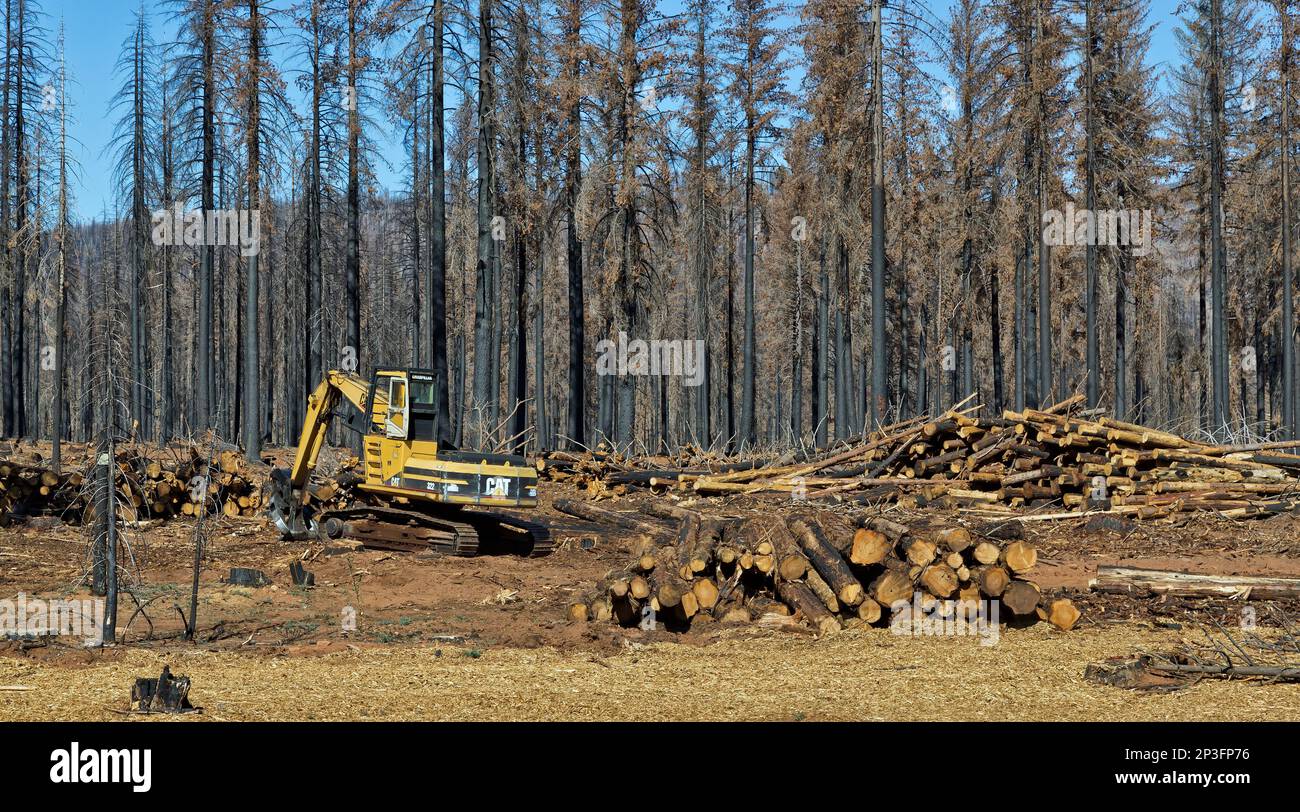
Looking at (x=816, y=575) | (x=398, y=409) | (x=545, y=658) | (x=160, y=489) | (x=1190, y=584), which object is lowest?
(x=545, y=658)

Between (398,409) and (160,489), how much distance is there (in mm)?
6192

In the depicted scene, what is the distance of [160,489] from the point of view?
19328mm

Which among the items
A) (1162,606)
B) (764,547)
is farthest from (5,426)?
(1162,606)

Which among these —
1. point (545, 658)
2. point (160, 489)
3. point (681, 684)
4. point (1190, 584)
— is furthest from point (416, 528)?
point (1190, 584)

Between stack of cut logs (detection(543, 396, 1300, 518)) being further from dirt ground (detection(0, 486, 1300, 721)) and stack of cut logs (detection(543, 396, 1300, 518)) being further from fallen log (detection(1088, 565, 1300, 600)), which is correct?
fallen log (detection(1088, 565, 1300, 600))

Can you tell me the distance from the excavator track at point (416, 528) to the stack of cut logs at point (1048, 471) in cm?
526

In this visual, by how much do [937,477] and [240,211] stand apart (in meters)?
18.7

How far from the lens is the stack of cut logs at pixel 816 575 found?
10.6m

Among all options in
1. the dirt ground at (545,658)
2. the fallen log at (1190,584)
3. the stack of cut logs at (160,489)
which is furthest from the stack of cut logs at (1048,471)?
the stack of cut logs at (160,489)

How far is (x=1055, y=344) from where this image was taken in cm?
4472

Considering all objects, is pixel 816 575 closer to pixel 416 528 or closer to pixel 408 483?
pixel 408 483

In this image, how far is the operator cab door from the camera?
1600cm

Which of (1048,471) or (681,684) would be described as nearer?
(681,684)

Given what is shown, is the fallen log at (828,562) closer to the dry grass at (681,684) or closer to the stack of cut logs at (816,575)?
the stack of cut logs at (816,575)
